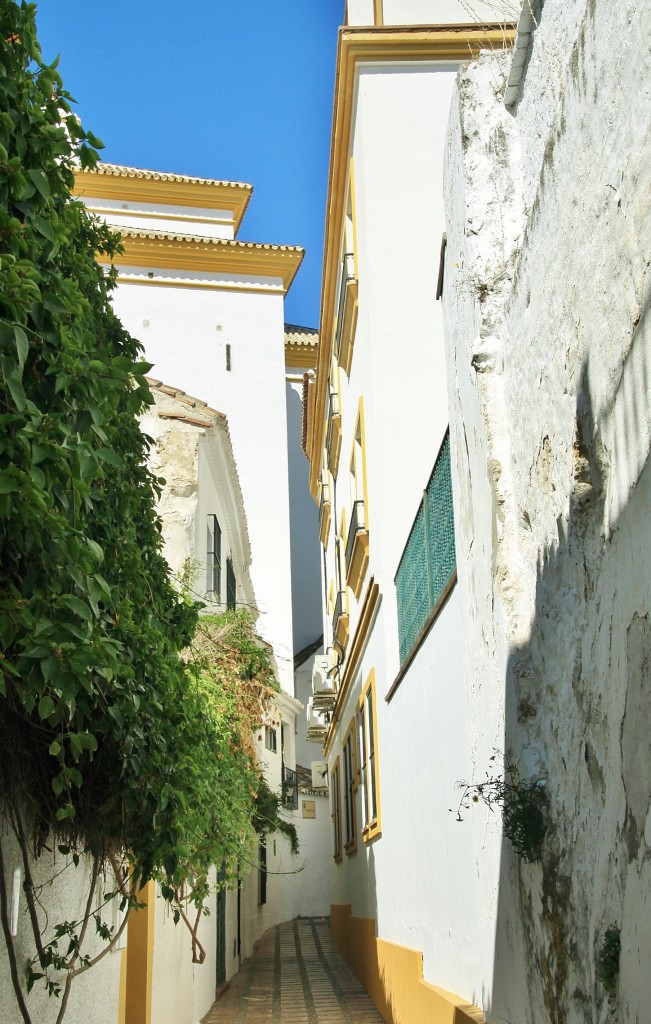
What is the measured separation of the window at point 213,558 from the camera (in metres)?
12.6

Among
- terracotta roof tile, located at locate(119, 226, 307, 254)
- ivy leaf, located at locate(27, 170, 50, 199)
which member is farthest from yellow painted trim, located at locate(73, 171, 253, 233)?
ivy leaf, located at locate(27, 170, 50, 199)

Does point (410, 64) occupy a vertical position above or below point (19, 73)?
above

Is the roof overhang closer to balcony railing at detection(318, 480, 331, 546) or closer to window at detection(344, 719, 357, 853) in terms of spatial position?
balcony railing at detection(318, 480, 331, 546)

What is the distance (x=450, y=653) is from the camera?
6.63 meters

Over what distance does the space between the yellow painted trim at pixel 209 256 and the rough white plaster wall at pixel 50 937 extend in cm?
1958

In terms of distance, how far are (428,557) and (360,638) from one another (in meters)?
6.44

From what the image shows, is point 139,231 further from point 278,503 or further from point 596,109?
point 596,109

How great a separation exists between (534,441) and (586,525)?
0.78 metres

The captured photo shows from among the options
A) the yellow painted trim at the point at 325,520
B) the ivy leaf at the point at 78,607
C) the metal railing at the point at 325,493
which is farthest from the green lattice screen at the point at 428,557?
the yellow painted trim at the point at 325,520

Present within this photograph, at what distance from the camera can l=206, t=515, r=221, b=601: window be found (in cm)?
1261

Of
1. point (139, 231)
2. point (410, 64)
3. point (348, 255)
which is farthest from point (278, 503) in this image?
point (410, 64)

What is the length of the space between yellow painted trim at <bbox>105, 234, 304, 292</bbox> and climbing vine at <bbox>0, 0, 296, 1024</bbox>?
759 inches

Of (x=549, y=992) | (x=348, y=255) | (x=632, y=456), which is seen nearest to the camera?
(x=632, y=456)

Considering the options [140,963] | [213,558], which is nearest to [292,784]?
[213,558]
